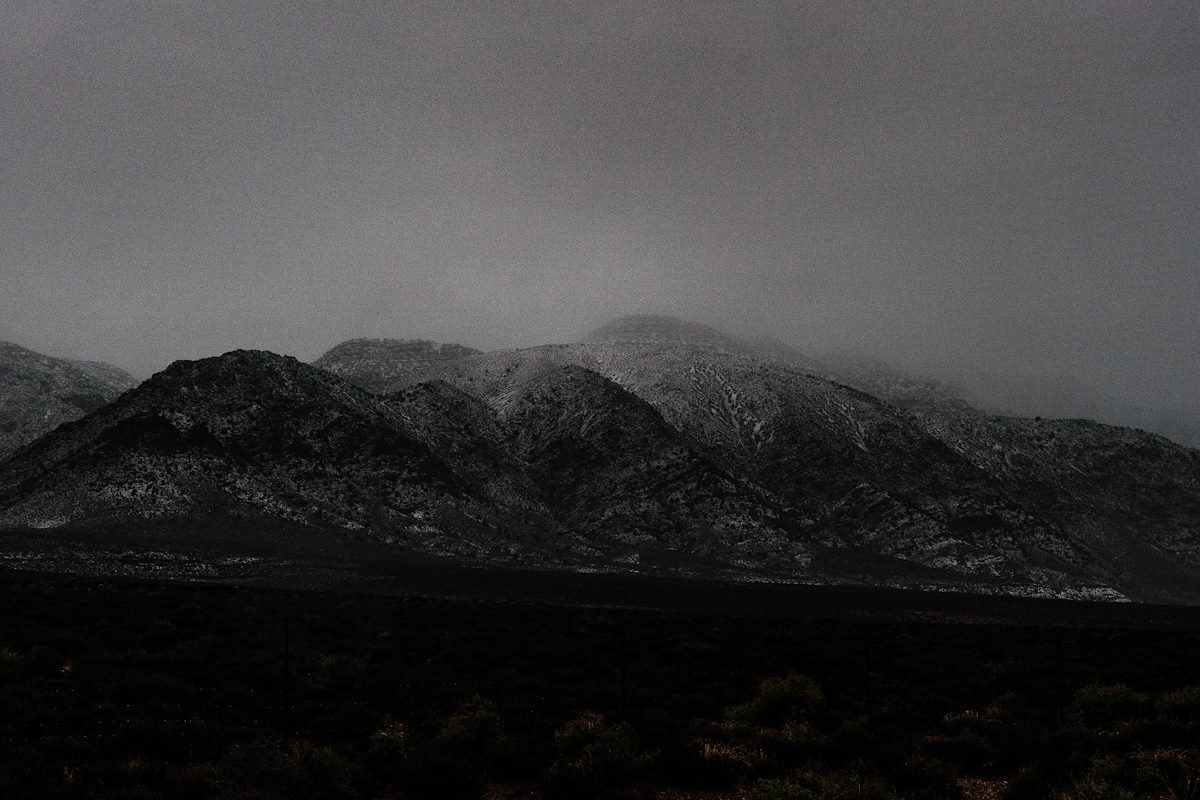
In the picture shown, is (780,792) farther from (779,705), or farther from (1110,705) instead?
(1110,705)

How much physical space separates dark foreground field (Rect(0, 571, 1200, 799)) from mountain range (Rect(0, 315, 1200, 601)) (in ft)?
306

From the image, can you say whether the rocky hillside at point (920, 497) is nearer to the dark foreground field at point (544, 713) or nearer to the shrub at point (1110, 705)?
the dark foreground field at point (544, 713)

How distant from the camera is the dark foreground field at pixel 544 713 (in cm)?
1117

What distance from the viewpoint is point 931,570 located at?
Answer: 437 ft

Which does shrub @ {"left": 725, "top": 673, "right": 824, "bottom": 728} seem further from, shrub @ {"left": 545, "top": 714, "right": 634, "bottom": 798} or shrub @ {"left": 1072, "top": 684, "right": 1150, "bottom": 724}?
shrub @ {"left": 1072, "top": 684, "right": 1150, "bottom": 724}

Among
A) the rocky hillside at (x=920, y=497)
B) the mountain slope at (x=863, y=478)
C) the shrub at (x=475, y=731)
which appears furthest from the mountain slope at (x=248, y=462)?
the shrub at (x=475, y=731)

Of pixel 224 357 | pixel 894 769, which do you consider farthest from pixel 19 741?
pixel 224 357

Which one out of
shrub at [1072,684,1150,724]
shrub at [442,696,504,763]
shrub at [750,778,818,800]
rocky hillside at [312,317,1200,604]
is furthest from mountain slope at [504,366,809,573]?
shrub at [750,778,818,800]

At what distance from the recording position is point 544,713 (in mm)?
16578

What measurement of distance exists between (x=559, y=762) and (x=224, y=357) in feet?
564

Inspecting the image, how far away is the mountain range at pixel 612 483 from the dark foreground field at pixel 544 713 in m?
93.3

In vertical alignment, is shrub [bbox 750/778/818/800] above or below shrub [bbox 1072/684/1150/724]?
above

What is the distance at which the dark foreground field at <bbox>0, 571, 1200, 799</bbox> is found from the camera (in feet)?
36.7

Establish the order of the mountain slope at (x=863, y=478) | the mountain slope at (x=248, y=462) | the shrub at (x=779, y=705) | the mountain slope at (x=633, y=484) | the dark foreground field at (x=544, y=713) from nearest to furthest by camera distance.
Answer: the dark foreground field at (x=544, y=713) < the shrub at (x=779, y=705) < the mountain slope at (x=248, y=462) < the mountain slope at (x=633, y=484) < the mountain slope at (x=863, y=478)
